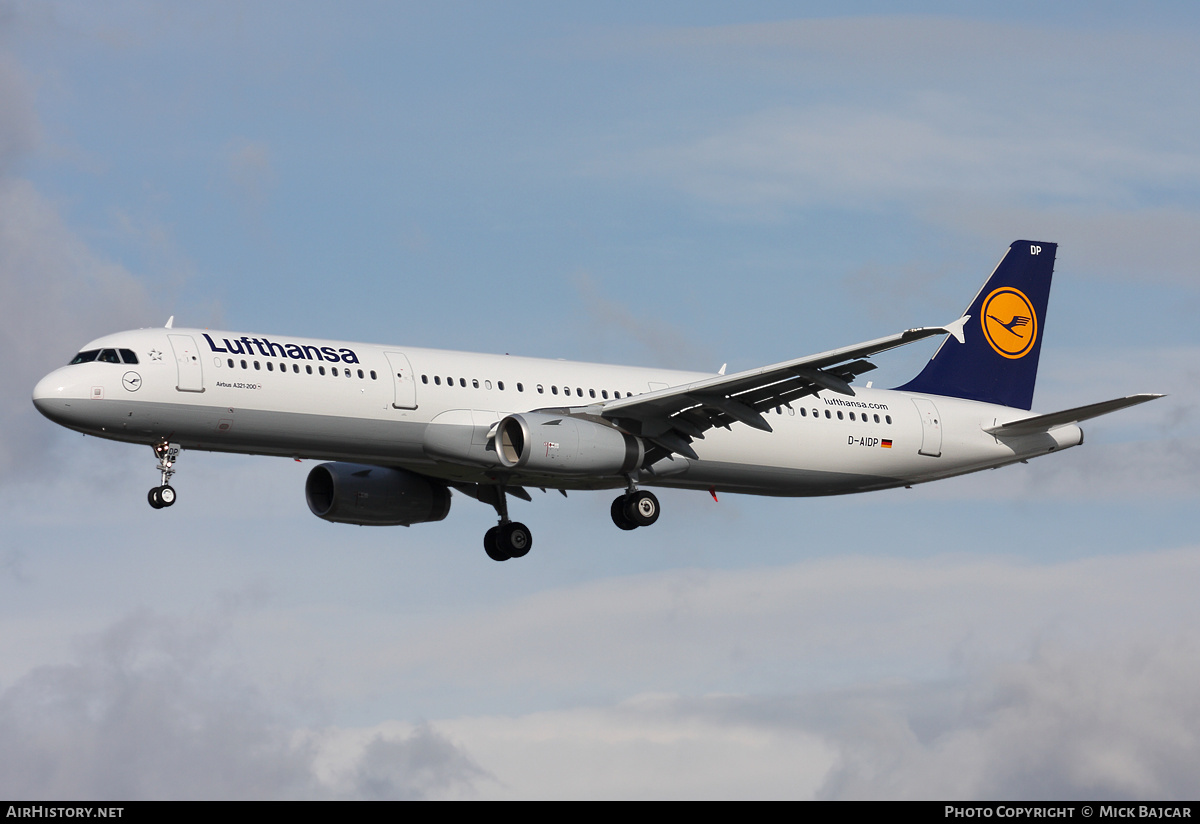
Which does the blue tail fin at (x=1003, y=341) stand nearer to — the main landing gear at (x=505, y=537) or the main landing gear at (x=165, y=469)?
the main landing gear at (x=505, y=537)

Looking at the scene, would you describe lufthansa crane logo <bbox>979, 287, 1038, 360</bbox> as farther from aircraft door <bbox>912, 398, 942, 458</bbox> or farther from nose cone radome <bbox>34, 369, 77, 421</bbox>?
nose cone radome <bbox>34, 369, 77, 421</bbox>

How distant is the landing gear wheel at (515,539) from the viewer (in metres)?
46.2

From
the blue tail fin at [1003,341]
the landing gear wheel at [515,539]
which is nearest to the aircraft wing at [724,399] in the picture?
the landing gear wheel at [515,539]

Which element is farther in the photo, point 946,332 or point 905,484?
point 905,484

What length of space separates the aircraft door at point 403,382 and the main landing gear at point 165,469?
5213 mm

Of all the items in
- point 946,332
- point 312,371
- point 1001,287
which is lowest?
point 946,332

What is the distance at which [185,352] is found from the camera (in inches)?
1502

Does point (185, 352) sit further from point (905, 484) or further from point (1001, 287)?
point (1001, 287)

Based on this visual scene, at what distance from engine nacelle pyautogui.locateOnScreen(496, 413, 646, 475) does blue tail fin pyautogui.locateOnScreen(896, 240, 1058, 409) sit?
12.5m

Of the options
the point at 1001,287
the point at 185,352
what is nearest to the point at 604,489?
the point at 185,352

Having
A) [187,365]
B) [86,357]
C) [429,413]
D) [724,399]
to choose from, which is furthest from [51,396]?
[724,399]

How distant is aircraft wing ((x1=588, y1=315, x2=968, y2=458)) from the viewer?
3888 cm

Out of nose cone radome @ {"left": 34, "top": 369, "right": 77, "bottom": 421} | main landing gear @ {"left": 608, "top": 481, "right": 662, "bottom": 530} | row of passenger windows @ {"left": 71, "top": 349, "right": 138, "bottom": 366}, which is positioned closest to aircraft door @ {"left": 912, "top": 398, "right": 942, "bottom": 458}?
main landing gear @ {"left": 608, "top": 481, "right": 662, "bottom": 530}

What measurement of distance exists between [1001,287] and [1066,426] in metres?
5.51
